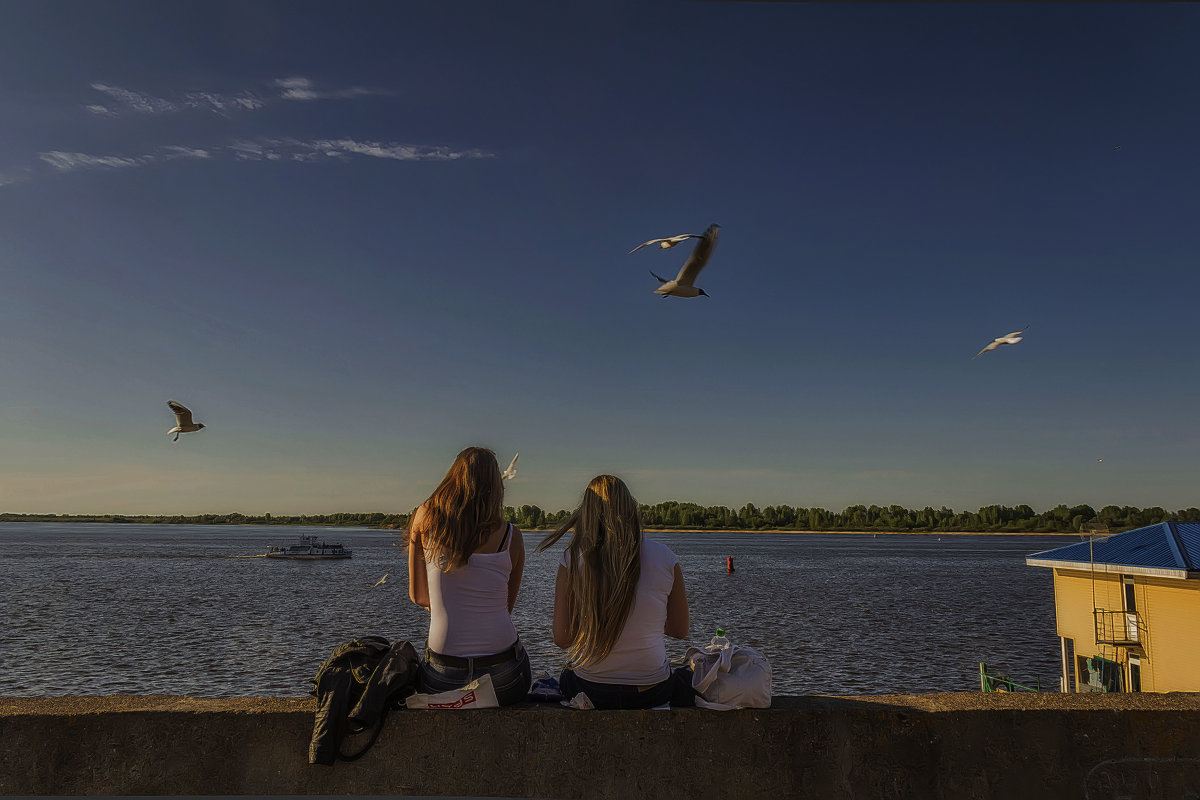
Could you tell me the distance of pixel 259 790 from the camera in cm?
395

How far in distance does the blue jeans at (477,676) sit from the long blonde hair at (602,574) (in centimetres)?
34

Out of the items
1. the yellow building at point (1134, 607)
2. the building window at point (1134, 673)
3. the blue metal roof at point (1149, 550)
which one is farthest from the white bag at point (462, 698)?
the building window at point (1134, 673)

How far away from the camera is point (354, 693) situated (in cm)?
399

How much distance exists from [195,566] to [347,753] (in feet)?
335

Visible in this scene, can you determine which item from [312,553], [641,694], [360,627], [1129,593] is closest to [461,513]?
[641,694]

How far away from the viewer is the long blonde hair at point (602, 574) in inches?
170

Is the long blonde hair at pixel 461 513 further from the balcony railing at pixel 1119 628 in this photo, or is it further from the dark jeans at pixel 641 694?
the balcony railing at pixel 1119 628

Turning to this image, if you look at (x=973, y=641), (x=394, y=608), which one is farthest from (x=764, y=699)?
(x=394, y=608)

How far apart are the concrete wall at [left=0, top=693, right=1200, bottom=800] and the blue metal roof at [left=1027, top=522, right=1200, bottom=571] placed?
18.0m

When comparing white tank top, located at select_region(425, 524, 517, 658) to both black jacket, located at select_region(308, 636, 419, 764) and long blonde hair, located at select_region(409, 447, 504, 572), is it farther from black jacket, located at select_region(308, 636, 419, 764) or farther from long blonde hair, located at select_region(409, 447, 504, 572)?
black jacket, located at select_region(308, 636, 419, 764)

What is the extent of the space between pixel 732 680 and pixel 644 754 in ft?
1.86

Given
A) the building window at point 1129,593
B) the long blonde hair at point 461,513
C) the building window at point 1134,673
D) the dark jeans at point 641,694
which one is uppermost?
the long blonde hair at point 461,513

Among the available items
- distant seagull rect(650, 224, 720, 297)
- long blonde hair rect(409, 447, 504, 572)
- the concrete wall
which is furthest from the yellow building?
long blonde hair rect(409, 447, 504, 572)

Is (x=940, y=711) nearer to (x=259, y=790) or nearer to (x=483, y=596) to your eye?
(x=483, y=596)
